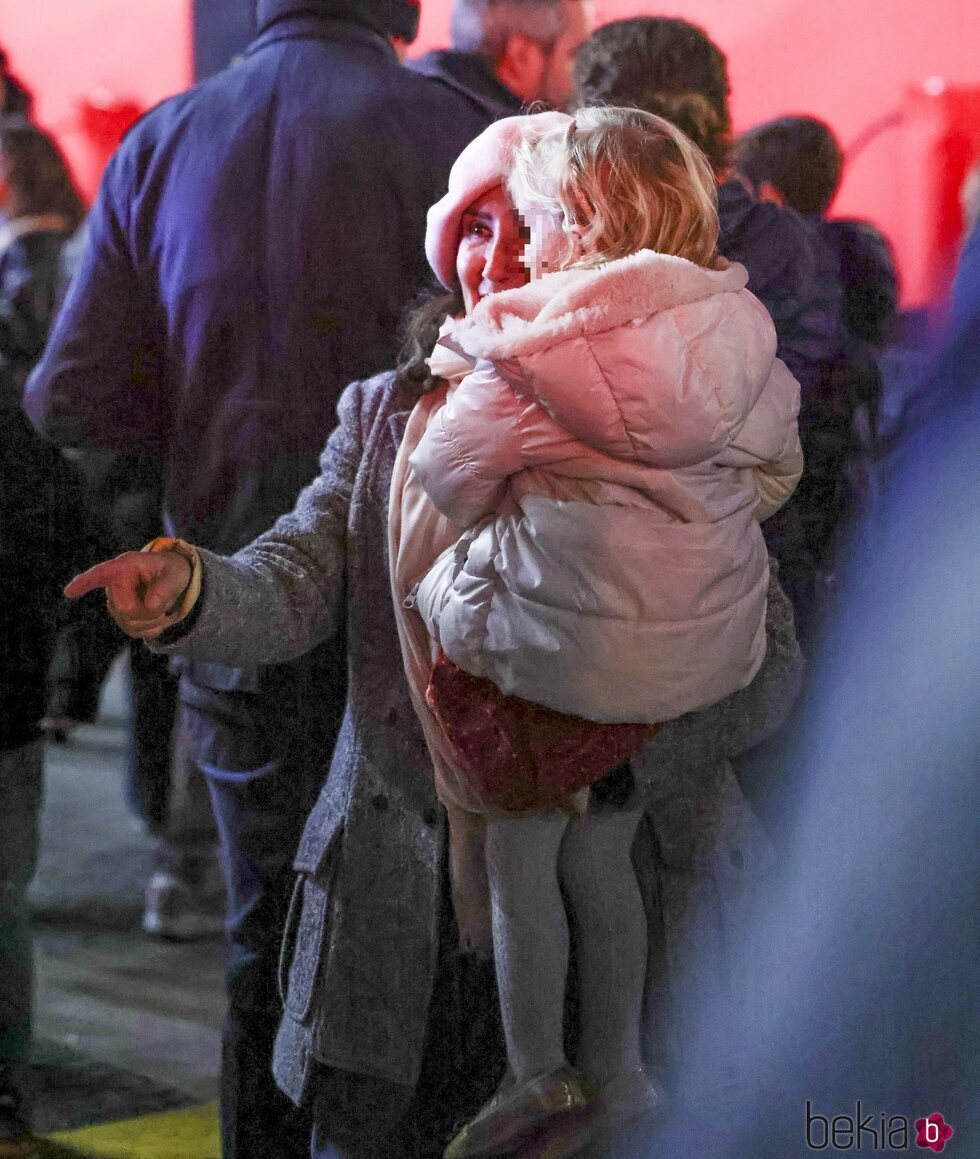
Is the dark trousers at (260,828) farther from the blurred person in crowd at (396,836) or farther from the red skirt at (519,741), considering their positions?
the red skirt at (519,741)

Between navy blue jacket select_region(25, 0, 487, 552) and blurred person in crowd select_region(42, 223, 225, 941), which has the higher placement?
navy blue jacket select_region(25, 0, 487, 552)

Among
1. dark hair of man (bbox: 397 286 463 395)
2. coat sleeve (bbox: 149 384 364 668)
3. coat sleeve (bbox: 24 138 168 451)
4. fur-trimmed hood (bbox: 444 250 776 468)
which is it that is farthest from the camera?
coat sleeve (bbox: 24 138 168 451)

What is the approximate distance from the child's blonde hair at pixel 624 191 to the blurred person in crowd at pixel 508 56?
547 mm

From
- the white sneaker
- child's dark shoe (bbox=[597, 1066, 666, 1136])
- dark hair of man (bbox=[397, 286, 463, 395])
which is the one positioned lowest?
the white sneaker

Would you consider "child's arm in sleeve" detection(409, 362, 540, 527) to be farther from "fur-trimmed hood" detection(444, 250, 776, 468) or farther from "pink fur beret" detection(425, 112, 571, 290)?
"pink fur beret" detection(425, 112, 571, 290)

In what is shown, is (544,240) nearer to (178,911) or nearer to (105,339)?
(105,339)

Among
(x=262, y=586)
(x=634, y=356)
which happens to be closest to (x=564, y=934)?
(x=262, y=586)

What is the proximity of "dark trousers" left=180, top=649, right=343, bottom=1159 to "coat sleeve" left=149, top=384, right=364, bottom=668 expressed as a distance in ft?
0.90

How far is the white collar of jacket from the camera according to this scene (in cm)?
164

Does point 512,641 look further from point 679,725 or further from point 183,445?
point 183,445

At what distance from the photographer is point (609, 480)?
1706 mm

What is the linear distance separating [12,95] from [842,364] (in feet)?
Result: 5.01

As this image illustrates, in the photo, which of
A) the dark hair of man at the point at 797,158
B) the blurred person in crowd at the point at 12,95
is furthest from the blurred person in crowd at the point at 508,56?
the blurred person in crowd at the point at 12,95

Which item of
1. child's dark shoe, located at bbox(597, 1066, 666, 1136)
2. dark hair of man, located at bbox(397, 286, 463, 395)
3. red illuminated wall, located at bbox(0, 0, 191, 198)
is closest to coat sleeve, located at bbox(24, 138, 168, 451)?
red illuminated wall, located at bbox(0, 0, 191, 198)
